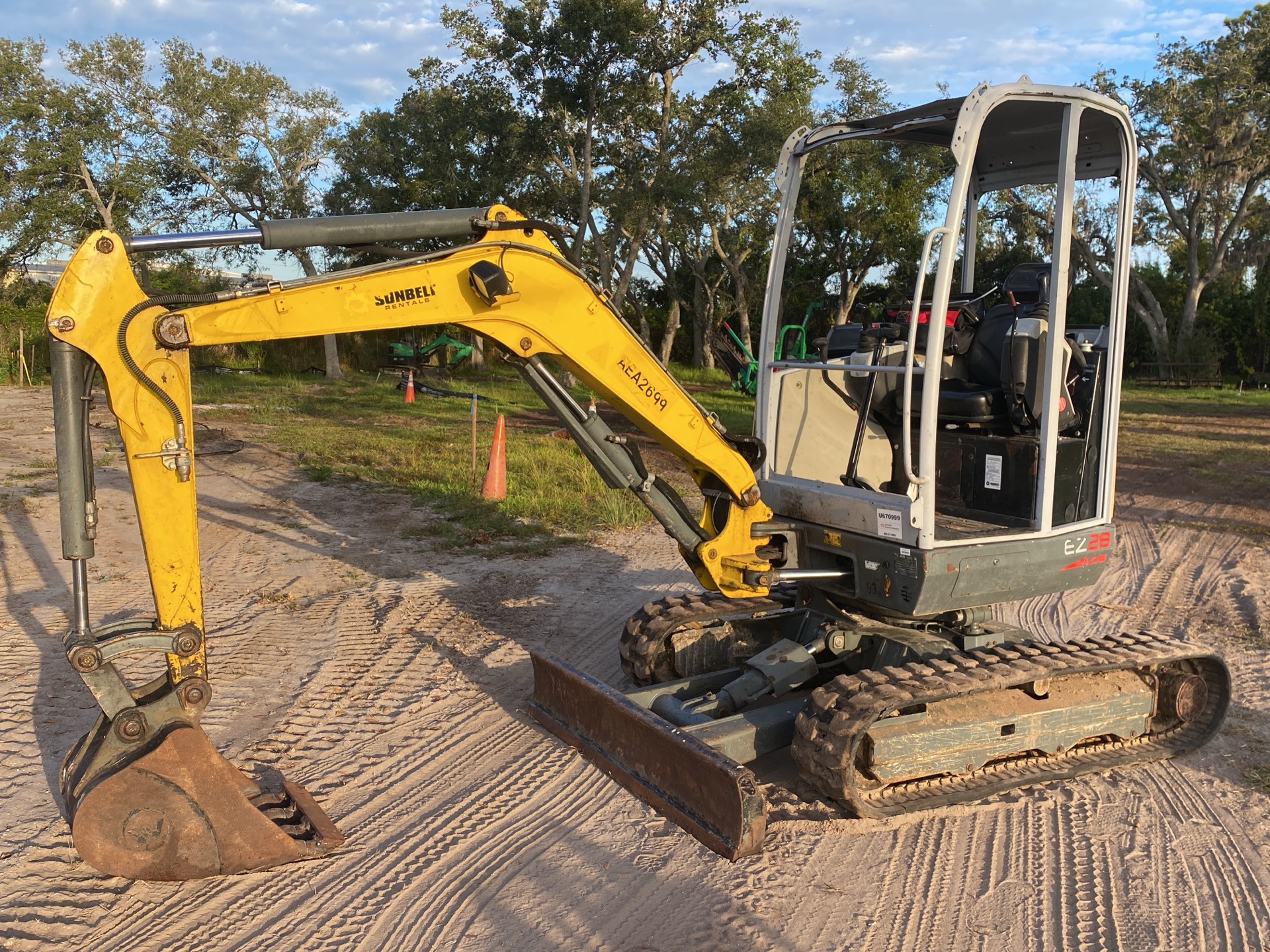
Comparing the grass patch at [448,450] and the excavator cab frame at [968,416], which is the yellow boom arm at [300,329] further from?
the excavator cab frame at [968,416]

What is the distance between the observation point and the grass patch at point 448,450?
1064 cm

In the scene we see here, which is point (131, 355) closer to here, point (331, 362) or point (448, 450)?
point (448, 450)

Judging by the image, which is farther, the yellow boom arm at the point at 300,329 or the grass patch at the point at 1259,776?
the grass patch at the point at 1259,776

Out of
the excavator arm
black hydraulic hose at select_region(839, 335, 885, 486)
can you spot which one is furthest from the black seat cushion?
the excavator arm

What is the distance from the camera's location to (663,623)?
5.77 metres

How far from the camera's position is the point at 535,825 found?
4.58m

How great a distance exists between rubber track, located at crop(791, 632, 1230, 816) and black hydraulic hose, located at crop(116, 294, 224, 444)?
2883 millimetres

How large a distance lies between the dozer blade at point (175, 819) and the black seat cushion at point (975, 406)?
A: 3.75 meters

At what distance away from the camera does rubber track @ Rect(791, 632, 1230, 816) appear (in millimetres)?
4500

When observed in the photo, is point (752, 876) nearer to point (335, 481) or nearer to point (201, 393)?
point (335, 481)

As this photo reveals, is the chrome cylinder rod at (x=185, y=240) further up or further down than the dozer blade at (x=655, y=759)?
further up

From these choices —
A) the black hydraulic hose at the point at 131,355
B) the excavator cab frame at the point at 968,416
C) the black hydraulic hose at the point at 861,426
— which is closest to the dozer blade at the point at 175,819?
the black hydraulic hose at the point at 131,355

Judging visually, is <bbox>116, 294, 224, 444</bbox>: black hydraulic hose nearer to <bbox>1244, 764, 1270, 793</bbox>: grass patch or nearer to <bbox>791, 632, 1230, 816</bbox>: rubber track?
<bbox>791, 632, 1230, 816</bbox>: rubber track

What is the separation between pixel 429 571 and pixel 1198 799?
19.6ft
